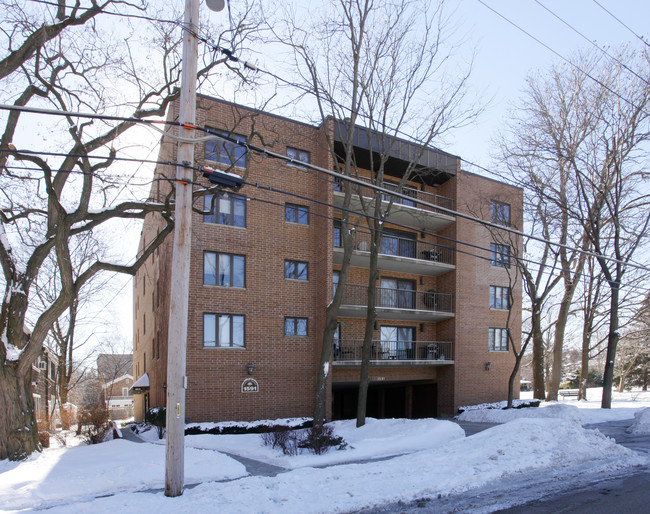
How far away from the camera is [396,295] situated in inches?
959

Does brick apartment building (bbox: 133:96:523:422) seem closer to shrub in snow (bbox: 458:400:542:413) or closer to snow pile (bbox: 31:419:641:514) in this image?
shrub in snow (bbox: 458:400:542:413)

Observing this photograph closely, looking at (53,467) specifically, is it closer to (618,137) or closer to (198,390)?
(198,390)

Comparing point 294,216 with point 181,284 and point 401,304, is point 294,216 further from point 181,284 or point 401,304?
point 181,284

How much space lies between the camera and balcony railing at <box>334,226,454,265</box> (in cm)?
2280

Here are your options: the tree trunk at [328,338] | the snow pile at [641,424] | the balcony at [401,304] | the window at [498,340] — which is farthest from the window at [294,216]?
the snow pile at [641,424]

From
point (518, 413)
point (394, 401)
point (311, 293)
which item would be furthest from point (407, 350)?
point (311, 293)

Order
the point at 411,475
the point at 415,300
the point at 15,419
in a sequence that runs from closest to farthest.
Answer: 1. the point at 411,475
2. the point at 15,419
3. the point at 415,300

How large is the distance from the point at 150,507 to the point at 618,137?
891 inches

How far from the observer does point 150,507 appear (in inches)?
293

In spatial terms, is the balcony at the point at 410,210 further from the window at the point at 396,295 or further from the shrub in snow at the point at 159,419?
the shrub in snow at the point at 159,419

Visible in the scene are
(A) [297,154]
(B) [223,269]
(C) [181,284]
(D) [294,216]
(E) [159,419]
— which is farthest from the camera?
(A) [297,154]

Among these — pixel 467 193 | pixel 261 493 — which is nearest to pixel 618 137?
pixel 467 193

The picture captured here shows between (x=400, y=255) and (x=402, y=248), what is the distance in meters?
0.37

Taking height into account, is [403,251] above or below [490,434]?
above
